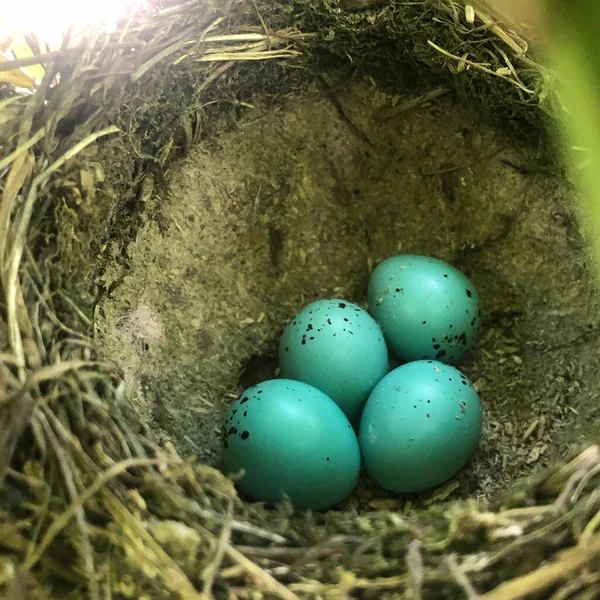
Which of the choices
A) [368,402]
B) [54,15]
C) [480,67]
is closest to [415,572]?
[368,402]

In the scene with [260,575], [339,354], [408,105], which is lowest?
[260,575]

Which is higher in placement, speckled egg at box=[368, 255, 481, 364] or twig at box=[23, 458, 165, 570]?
speckled egg at box=[368, 255, 481, 364]

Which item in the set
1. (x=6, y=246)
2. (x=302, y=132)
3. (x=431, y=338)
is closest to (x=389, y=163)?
(x=302, y=132)

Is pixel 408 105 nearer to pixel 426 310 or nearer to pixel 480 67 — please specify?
pixel 480 67

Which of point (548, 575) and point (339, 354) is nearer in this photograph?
point (548, 575)

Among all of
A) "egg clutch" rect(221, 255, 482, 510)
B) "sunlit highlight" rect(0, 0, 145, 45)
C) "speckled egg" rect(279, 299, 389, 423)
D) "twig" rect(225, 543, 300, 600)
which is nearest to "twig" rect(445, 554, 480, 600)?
"twig" rect(225, 543, 300, 600)

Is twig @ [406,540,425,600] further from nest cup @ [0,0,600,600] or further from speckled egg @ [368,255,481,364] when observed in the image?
speckled egg @ [368,255,481,364]
